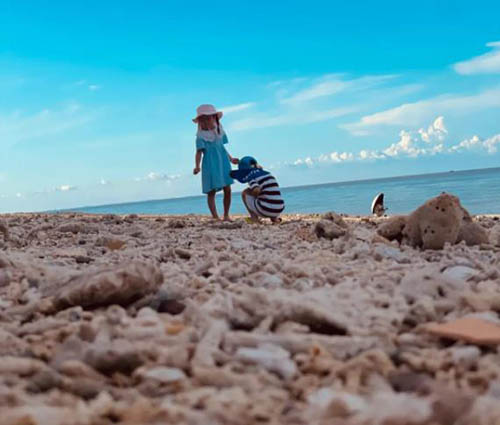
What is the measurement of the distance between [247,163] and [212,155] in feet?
1.75

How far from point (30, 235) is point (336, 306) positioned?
183 inches

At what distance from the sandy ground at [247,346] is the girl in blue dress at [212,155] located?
562 centimetres

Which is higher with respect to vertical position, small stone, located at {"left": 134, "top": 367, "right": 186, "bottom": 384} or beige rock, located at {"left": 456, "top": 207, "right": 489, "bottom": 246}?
beige rock, located at {"left": 456, "top": 207, "right": 489, "bottom": 246}

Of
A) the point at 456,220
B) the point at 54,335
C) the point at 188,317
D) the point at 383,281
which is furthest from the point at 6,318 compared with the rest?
the point at 456,220

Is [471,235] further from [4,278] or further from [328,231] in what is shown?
[4,278]

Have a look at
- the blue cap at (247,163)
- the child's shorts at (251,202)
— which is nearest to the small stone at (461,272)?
the child's shorts at (251,202)

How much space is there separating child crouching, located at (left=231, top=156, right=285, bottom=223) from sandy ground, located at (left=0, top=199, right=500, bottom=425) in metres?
5.15

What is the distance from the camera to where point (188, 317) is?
6.82 feet

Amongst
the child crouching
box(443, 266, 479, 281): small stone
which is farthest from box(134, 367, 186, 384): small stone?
the child crouching

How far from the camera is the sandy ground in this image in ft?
4.49

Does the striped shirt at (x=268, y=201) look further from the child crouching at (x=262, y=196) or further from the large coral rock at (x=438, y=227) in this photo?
the large coral rock at (x=438, y=227)

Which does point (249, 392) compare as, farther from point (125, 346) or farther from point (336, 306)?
point (336, 306)

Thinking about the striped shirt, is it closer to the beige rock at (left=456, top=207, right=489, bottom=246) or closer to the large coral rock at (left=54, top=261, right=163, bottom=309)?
the beige rock at (left=456, top=207, right=489, bottom=246)

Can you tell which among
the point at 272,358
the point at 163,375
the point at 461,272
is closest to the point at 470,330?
the point at 272,358
